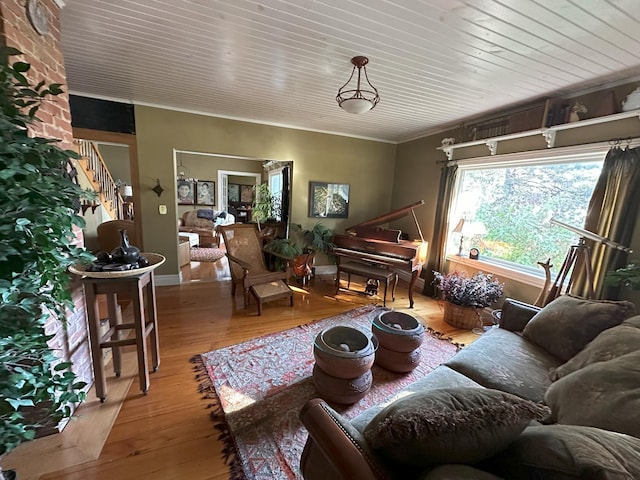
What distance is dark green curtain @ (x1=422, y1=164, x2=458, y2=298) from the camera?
405 cm

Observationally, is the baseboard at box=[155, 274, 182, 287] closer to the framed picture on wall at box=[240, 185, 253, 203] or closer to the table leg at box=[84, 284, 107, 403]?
the table leg at box=[84, 284, 107, 403]

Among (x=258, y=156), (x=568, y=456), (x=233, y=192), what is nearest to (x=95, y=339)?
(x=568, y=456)

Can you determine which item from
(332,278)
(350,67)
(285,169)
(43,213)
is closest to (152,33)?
(350,67)

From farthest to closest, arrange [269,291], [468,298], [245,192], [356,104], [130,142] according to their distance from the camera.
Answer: [245,192]
[130,142]
[269,291]
[468,298]
[356,104]

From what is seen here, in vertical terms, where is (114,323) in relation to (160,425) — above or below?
above

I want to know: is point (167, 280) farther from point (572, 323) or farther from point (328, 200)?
point (572, 323)

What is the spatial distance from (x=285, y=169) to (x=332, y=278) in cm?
220

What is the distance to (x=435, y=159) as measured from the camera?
4.42 meters

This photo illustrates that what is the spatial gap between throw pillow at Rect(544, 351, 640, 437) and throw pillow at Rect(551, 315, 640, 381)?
18cm

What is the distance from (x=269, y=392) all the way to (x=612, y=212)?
3341 mm

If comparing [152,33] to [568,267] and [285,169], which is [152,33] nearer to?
[285,169]

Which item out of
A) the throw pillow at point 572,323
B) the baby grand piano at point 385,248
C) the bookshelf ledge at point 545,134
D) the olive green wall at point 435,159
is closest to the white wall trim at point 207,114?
the olive green wall at point 435,159

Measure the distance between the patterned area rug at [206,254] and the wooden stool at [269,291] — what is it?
277cm

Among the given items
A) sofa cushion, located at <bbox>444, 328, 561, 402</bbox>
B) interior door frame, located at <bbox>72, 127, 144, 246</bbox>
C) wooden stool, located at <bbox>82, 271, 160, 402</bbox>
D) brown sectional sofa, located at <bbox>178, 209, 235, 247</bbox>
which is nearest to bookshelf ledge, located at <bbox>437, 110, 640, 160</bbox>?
sofa cushion, located at <bbox>444, 328, 561, 402</bbox>
